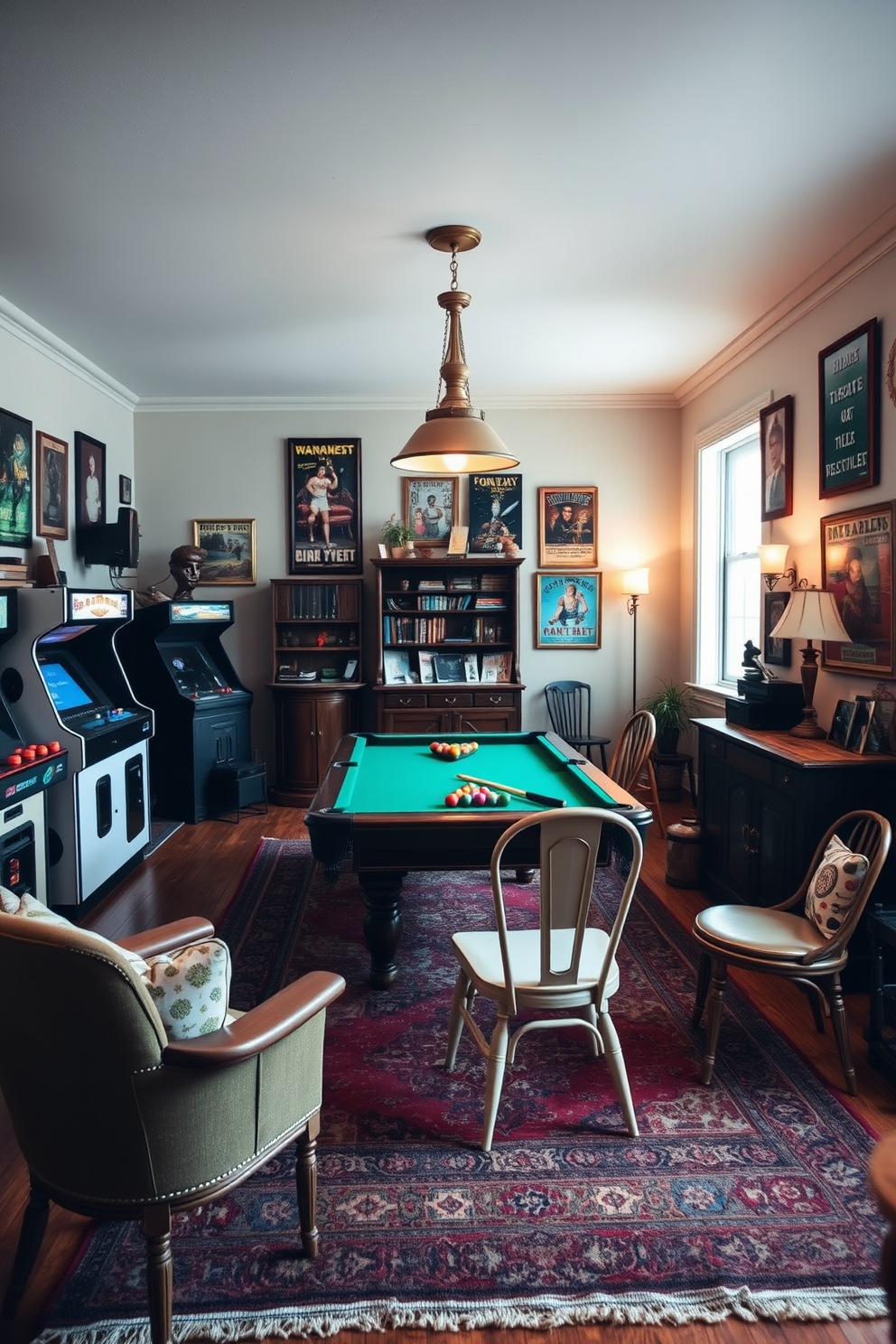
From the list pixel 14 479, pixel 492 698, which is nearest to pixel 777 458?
pixel 492 698

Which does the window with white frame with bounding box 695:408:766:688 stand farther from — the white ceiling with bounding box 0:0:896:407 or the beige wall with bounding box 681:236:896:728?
the white ceiling with bounding box 0:0:896:407

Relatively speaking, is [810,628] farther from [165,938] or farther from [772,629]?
[165,938]

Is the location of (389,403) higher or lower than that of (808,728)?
higher

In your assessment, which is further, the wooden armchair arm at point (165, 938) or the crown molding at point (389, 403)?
the crown molding at point (389, 403)

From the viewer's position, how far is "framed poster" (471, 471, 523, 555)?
6770 millimetres

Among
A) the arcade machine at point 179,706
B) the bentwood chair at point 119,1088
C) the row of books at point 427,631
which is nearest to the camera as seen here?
the bentwood chair at point 119,1088

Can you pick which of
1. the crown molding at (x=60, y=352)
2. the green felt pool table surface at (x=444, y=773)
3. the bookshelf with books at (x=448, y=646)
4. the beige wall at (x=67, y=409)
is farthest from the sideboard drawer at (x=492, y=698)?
the crown molding at (x=60, y=352)

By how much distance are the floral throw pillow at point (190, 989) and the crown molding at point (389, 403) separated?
564 cm

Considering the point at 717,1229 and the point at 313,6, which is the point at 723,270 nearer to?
the point at 313,6

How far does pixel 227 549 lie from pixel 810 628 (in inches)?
A: 183

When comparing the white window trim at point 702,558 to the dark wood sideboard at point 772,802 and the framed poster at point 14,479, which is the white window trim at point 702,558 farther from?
the framed poster at point 14,479

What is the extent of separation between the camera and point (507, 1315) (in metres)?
1.77

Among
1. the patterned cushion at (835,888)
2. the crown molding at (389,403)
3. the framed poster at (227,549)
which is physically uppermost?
the crown molding at (389,403)

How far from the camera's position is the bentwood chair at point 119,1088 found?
156 centimetres
